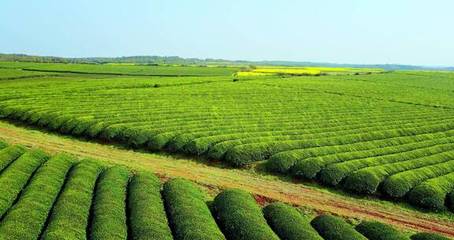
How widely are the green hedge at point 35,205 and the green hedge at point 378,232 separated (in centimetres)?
1508

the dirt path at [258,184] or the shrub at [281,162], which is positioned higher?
the shrub at [281,162]

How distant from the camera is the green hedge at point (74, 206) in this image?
70.9ft

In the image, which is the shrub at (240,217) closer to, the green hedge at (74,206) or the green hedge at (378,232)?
the green hedge at (378,232)

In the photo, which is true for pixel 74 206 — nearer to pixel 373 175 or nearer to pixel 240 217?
pixel 240 217

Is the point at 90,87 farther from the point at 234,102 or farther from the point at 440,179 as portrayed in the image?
the point at 440,179

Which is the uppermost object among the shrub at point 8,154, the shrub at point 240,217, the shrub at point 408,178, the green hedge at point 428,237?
the shrub at point 8,154

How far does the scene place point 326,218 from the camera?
85.8 feet

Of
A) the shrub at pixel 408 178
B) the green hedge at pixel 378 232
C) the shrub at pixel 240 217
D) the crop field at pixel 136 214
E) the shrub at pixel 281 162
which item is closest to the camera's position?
the crop field at pixel 136 214

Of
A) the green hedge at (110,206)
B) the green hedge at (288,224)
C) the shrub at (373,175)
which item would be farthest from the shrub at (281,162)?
the green hedge at (110,206)

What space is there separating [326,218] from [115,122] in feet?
100

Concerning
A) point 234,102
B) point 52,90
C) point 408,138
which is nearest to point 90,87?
point 52,90

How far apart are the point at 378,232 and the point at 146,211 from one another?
12.0 metres

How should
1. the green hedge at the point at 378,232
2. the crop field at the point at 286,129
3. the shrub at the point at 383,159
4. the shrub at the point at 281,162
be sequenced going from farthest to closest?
the shrub at the point at 281,162
the crop field at the point at 286,129
the shrub at the point at 383,159
the green hedge at the point at 378,232

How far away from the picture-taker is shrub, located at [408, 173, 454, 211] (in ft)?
109
